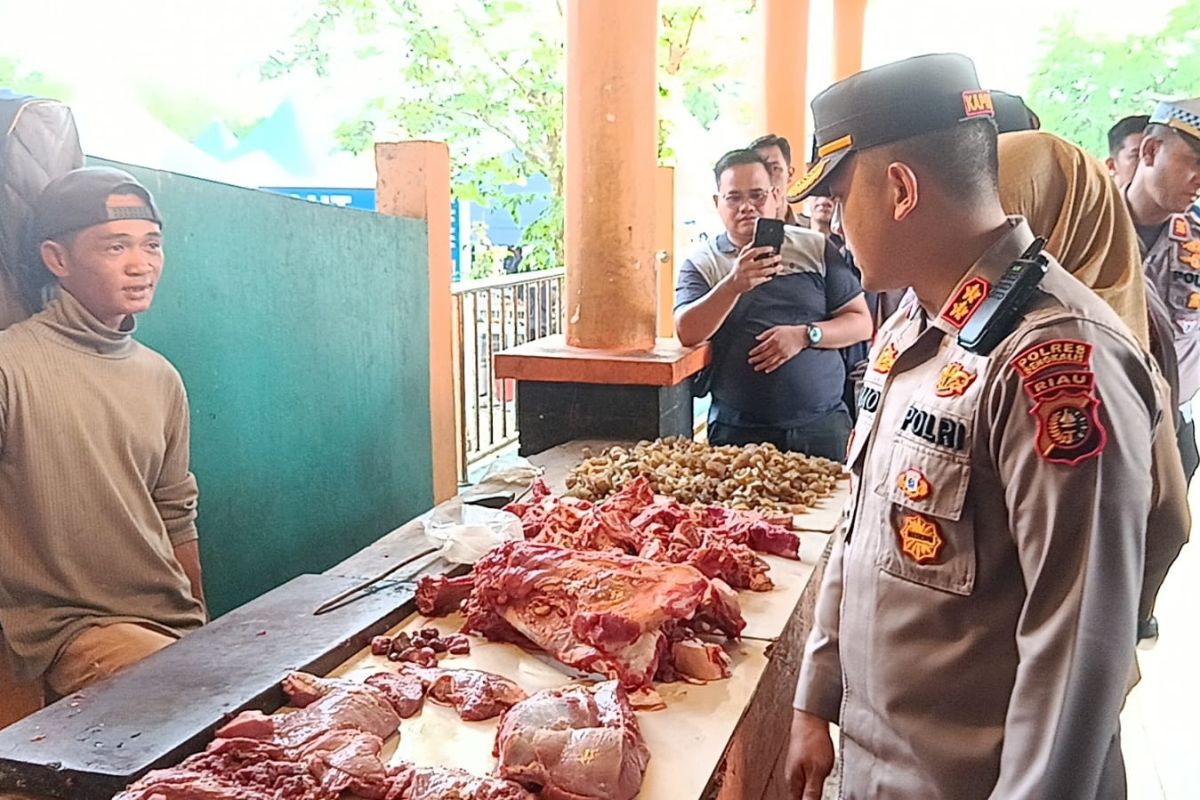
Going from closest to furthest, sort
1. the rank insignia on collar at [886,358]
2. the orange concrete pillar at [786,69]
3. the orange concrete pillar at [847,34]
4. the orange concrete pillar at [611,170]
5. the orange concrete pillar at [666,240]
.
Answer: the rank insignia on collar at [886,358] < the orange concrete pillar at [611,170] < the orange concrete pillar at [666,240] < the orange concrete pillar at [786,69] < the orange concrete pillar at [847,34]

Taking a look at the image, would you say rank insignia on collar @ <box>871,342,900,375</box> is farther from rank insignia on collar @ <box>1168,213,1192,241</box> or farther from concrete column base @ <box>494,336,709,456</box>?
rank insignia on collar @ <box>1168,213,1192,241</box>

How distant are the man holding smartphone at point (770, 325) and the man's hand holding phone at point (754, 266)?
0.09 meters

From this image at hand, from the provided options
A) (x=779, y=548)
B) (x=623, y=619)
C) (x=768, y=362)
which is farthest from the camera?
(x=768, y=362)

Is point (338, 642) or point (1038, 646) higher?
point (1038, 646)

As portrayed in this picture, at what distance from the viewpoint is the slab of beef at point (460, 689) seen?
6.28 ft

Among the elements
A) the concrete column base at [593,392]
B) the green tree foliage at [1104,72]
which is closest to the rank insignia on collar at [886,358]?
the concrete column base at [593,392]

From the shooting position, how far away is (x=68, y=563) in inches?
100

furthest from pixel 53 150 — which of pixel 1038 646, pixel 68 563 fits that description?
pixel 1038 646

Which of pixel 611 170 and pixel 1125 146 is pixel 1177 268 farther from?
pixel 611 170

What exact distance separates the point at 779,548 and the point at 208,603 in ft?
6.35

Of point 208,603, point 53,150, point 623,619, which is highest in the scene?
point 53,150

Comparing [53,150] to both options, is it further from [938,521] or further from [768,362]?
[768,362]

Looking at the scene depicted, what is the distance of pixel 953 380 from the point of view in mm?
1596

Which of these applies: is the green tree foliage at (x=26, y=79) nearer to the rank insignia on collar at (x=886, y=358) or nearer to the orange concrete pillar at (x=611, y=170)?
the orange concrete pillar at (x=611, y=170)
